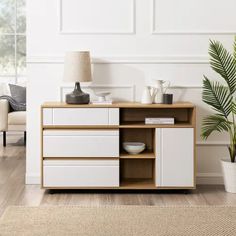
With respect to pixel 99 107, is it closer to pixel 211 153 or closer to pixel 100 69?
pixel 100 69

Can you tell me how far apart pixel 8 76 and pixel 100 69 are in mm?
3693

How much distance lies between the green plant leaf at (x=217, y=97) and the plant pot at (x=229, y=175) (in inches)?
16.3

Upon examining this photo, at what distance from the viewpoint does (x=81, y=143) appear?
468 centimetres

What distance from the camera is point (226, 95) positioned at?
5.03 m

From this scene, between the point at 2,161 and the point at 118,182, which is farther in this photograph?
the point at 2,161

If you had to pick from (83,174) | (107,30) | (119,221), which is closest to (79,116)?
(83,174)

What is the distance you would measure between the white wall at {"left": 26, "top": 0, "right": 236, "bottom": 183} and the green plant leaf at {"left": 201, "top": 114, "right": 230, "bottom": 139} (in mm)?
173

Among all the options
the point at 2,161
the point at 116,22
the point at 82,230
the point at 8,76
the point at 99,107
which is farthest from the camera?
the point at 8,76

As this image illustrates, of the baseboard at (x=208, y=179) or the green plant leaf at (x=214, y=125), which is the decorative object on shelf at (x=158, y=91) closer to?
the green plant leaf at (x=214, y=125)

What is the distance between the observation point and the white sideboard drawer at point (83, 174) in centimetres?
468

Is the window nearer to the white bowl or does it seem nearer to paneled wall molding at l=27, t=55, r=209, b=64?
paneled wall molding at l=27, t=55, r=209, b=64

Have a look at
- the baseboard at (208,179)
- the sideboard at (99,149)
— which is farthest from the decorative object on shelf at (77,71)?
the baseboard at (208,179)

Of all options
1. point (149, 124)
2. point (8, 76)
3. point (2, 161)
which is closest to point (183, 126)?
point (149, 124)

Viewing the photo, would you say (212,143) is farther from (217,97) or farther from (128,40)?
(128,40)
